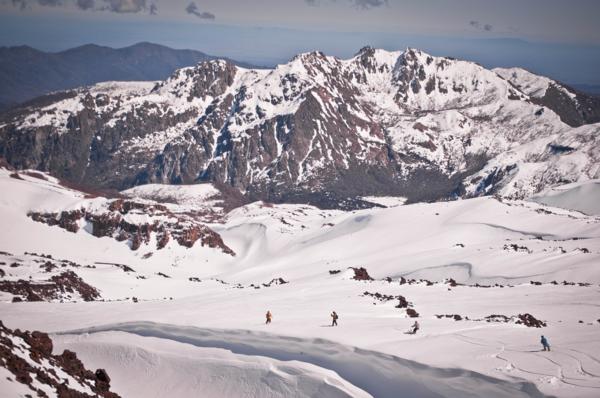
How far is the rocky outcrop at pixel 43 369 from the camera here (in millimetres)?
29984

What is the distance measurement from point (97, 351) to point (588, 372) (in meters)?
36.8

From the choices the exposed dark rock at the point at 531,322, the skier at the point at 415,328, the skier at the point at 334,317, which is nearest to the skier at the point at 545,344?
the exposed dark rock at the point at 531,322

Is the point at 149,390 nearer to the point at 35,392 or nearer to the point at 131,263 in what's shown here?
the point at 35,392

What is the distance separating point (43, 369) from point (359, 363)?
21.5 meters

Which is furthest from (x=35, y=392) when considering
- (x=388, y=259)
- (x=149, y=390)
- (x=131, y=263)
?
(x=131, y=263)

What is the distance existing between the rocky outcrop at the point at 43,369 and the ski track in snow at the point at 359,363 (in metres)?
14.1

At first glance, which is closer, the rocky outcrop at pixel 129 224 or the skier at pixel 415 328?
the skier at pixel 415 328

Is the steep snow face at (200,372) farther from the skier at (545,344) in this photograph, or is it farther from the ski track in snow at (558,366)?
the skier at (545,344)

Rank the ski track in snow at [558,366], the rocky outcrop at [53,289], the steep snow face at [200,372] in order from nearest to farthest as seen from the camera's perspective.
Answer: the ski track in snow at [558,366], the steep snow face at [200,372], the rocky outcrop at [53,289]

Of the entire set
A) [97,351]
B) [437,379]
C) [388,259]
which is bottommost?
[388,259]

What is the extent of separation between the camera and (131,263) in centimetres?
13925

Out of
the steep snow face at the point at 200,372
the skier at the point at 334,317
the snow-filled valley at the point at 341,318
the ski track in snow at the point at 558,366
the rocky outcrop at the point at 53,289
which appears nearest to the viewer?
the ski track in snow at the point at 558,366

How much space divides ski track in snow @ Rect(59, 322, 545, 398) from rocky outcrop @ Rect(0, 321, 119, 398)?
46.2 ft

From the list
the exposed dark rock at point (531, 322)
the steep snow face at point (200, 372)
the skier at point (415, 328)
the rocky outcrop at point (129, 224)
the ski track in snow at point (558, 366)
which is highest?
the ski track in snow at point (558, 366)
